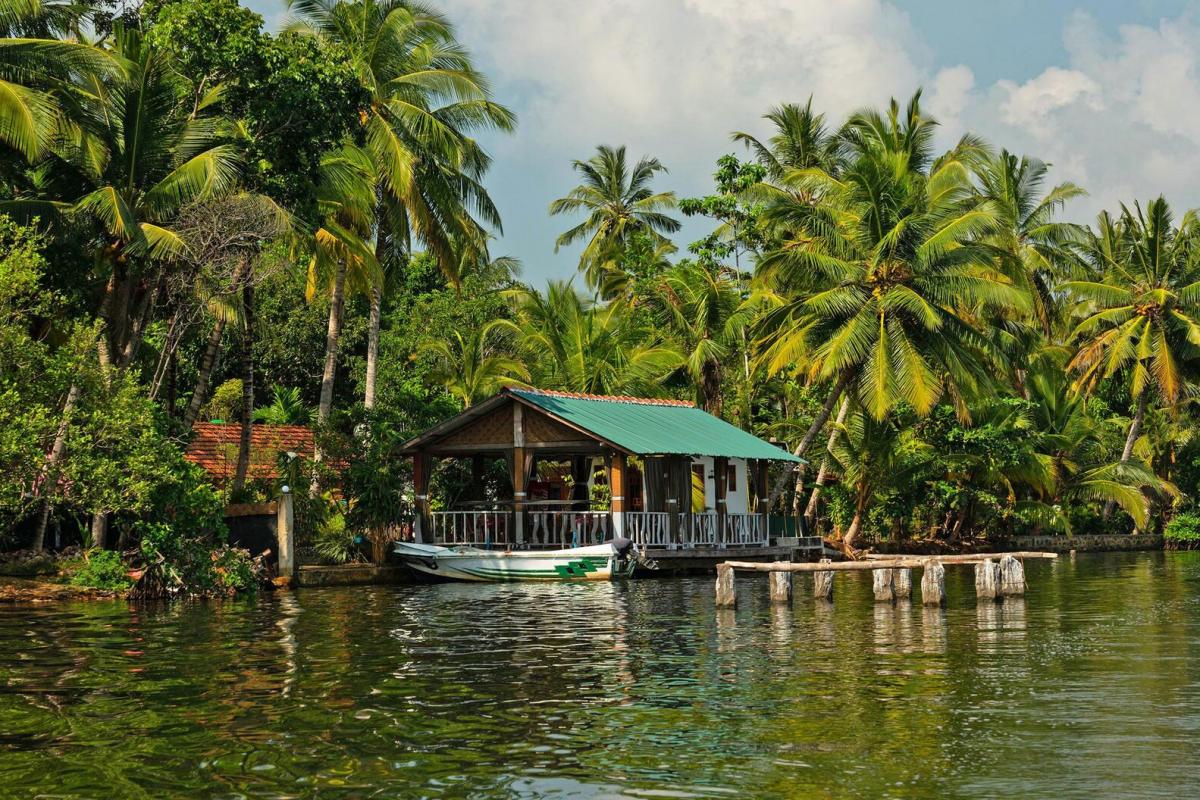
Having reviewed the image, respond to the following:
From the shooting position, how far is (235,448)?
34375 millimetres

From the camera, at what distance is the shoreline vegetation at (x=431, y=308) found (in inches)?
941

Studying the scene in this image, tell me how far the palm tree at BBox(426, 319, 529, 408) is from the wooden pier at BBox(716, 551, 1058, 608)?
1767 cm

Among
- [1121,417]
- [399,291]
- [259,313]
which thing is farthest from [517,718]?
[1121,417]

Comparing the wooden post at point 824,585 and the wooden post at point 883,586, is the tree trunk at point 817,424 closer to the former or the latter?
the wooden post at point 824,585

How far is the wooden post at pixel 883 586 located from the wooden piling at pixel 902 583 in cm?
12

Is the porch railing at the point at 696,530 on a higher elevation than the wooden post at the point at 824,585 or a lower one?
higher

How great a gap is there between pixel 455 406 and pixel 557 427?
6.26 m

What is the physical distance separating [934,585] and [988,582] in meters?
1.48

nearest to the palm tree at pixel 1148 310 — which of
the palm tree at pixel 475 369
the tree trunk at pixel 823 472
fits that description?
the tree trunk at pixel 823 472

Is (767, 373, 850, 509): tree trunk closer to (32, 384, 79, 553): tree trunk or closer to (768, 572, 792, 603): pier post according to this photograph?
(768, 572, 792, 603): pier post

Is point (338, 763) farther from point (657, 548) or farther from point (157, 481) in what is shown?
point (657, 548)

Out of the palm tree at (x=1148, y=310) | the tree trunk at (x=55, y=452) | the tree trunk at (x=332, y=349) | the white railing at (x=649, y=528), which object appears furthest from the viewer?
the palm tree at (x=1148, y=310)

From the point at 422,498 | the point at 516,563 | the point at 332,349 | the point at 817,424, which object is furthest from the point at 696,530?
the point at 332,349

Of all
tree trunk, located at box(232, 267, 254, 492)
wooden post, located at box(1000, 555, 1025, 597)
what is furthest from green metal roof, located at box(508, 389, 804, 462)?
wooden post, located at box(1000, 555, 1025, 597)
